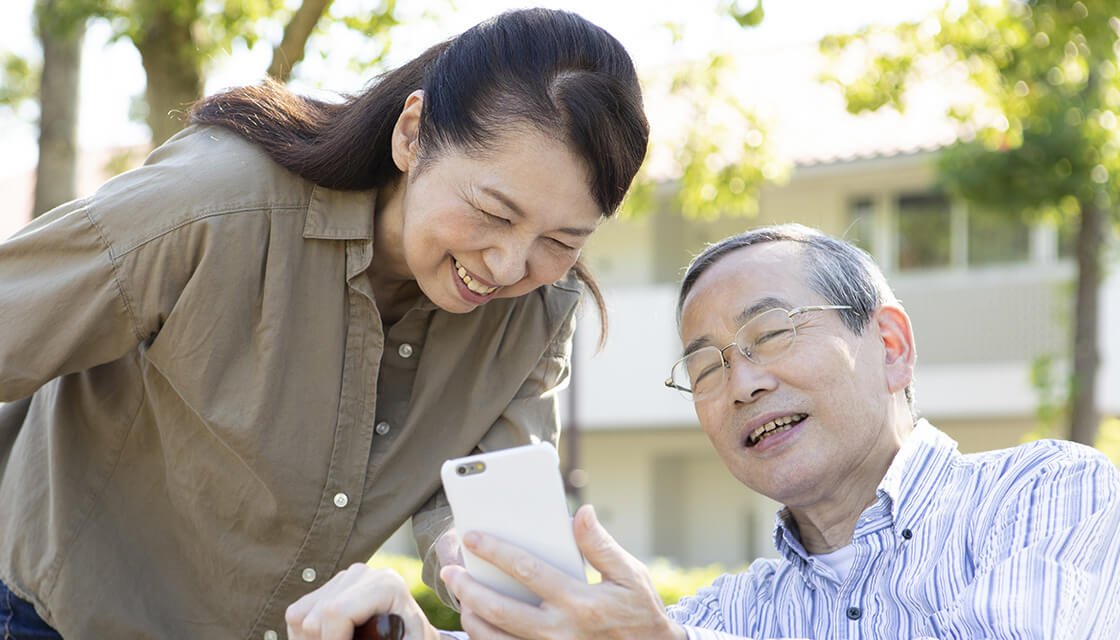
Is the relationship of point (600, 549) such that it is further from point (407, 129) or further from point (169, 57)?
point (169, 57)

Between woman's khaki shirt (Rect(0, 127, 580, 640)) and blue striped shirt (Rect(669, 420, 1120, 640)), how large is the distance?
0.75 metres

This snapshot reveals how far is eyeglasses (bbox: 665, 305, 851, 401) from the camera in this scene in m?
2.88

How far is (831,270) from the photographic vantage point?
2971 millimetres

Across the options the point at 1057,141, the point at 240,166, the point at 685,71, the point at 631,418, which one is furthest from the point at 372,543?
the point at 631,418

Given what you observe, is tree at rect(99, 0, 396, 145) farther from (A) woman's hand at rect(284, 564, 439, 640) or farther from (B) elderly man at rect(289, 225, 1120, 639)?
(A) woman's hand at rect(284, 564, 439, 640)

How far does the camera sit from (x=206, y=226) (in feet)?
8.17

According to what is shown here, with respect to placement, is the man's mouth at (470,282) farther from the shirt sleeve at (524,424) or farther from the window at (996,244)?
the window at (996,244)

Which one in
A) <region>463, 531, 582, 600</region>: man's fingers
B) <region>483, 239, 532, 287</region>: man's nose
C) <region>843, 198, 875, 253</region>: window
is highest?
<region>483, 239, 532, 287</region>: man's nose

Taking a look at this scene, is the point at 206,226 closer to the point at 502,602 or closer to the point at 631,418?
the point at 502,602

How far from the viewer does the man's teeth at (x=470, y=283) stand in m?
2.58

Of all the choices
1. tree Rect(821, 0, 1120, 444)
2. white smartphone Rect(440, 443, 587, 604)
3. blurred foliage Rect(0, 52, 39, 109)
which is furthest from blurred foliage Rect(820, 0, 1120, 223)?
blurred foliage Rect(0, 52, 39, 109)

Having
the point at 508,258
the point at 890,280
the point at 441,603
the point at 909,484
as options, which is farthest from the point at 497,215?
the point at 890,280

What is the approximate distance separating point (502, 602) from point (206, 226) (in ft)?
3.49

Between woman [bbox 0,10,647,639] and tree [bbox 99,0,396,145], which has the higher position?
tree [bbox 99,0,396,145]
